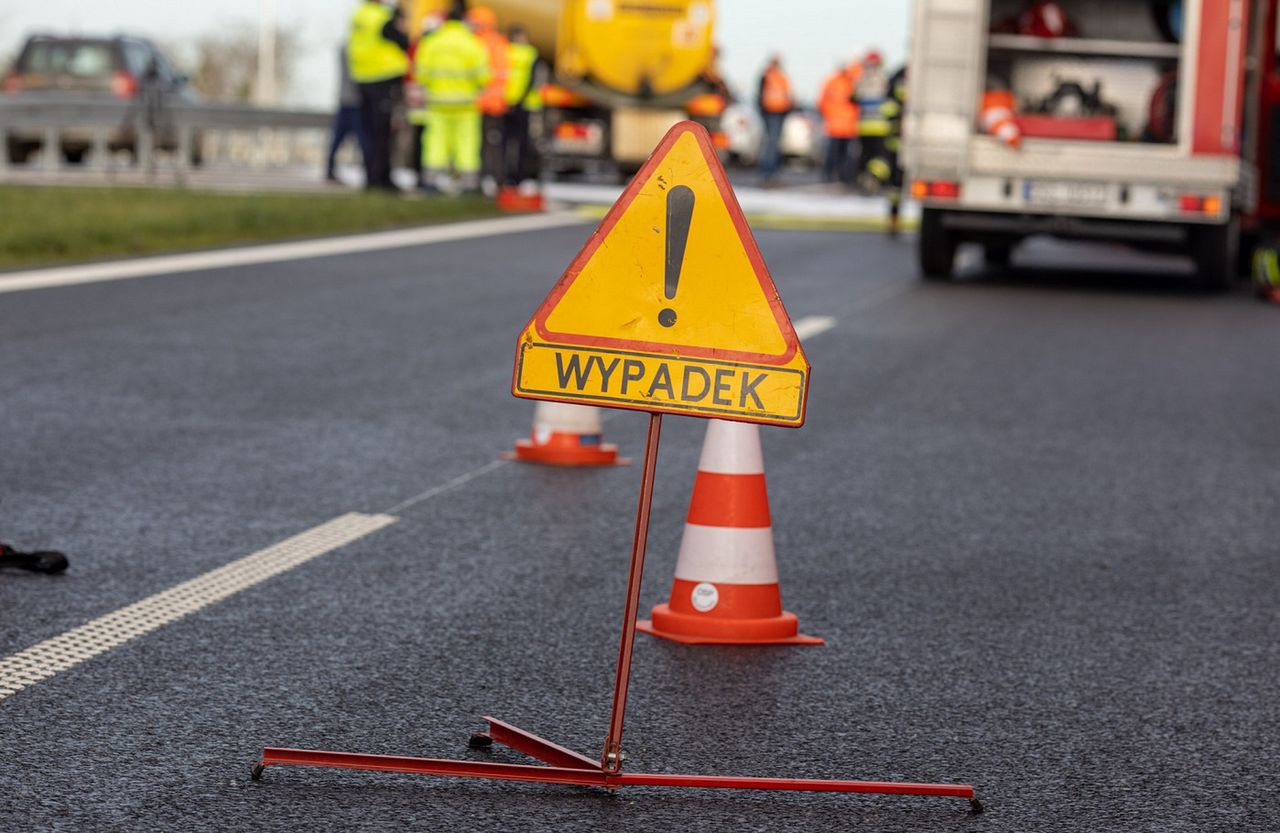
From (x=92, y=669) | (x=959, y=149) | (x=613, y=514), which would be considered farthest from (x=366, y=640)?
(x=959, y=149)

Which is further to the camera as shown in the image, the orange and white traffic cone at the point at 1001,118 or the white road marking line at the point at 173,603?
the orange and white traffic cone at the point at 1001,118

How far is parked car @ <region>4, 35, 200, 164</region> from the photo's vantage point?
101 feet

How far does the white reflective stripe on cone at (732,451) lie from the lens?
18.4 ft

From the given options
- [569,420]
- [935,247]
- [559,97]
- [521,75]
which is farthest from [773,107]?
[569,420]

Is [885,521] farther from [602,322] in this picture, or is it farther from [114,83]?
[114,83]

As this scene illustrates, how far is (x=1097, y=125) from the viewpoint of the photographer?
60.5 feet

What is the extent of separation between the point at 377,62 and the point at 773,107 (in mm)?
13276

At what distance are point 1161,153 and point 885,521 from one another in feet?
36.5

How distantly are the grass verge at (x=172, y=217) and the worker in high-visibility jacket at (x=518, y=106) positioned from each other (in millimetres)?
2136

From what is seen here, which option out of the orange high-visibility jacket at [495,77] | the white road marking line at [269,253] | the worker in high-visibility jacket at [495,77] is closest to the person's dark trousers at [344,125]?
the worker in high-visibility jacket at [495,77]

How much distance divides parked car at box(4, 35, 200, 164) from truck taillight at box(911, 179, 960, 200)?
15015 mm

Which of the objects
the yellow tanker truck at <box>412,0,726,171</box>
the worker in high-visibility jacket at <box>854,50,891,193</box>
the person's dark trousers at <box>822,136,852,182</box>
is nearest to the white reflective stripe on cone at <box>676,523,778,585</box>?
the yellow tanker truck at <box>412,0,726,171</box>

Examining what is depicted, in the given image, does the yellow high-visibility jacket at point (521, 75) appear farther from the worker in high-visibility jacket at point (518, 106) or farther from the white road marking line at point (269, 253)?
the white road marking line at point (269, 253)

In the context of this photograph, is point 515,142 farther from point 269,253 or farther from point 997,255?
point 269,253
